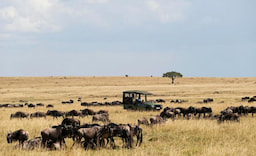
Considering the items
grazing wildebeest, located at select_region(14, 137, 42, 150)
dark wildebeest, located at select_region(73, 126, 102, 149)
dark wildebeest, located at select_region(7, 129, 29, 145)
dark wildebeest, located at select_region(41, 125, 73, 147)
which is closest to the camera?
grazing wildebeest, located at select_region(14, 137, 42, 150)

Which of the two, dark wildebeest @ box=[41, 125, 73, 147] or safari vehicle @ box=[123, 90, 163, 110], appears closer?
dark wildebeest @ box=[41, 125, 73, 147]

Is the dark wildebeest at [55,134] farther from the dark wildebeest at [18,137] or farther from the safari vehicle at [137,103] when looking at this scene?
the safari vehicle at [137,103]

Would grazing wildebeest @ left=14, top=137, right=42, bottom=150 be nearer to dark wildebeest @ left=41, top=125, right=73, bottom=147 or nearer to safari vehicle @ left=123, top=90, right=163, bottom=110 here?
dark wildebeest @ left=41, top=125, right=73, bottom=147

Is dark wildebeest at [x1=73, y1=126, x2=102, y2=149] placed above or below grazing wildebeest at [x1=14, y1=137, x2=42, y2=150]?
above

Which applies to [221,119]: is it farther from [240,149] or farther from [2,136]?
[2,136]

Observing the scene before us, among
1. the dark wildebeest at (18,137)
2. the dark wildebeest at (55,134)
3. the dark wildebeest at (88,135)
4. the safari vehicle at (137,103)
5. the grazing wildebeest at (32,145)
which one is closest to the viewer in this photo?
the grazing wildebeest at (32,145)

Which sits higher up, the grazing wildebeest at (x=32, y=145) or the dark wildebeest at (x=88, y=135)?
the dark wildebeest at (x=88, y=135)

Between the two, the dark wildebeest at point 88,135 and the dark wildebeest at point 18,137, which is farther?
the dark wildebeest at point 18,137

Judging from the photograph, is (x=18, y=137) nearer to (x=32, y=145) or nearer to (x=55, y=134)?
(x=32, y=145)

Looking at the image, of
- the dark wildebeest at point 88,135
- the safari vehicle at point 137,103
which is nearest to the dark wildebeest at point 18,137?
the dark wildebeest at point 88,135

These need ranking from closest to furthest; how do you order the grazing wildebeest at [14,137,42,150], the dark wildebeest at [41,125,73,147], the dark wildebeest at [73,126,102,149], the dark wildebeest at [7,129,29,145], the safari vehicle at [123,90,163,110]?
the grazing wildebeest at [14,137,42,150] < the dark wildebeest at [73,126,102,149] < the dark wildebeest at [41,125,73,147] < the dark wildebeest at [7,129,29,145] < the safari vehicle at [123,90,163,110]

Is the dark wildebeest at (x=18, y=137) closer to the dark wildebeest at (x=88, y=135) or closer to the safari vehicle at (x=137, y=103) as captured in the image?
the dark wildebeest at (x=88, y=135)

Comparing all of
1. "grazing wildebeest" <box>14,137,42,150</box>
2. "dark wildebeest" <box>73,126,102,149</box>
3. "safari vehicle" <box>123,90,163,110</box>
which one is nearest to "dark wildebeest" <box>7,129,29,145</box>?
"grazing wildebeest" <box>14,137,42,150</box>

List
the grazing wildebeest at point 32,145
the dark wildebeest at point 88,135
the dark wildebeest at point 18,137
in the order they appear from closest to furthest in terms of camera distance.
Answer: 1. the grazing wildebeest at point 32,145
2. the dark wildebeest at point 88,135
3. the dark wildebeest at point 18,137
